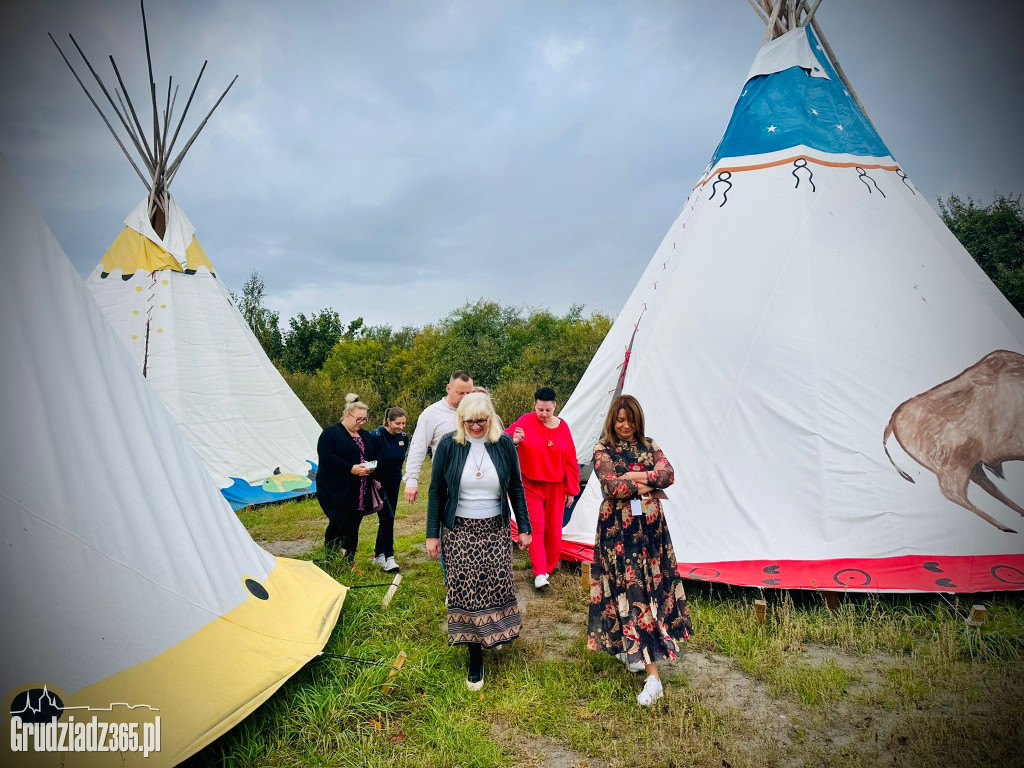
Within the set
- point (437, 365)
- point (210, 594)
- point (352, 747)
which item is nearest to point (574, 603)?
point (352, 747)

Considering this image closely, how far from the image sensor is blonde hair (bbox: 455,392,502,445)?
2.91 metres

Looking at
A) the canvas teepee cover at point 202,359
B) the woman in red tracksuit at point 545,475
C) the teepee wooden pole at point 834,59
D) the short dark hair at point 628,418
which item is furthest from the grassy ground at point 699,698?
the teepee wooden pole at point 834,59

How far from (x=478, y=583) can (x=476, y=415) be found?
0.87 metres

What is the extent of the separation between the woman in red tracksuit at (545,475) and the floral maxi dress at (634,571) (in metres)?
1.36

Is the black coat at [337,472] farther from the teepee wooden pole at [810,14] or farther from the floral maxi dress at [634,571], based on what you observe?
the teepee wooden pole at [810,14]

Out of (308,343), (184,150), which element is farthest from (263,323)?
(184,150)

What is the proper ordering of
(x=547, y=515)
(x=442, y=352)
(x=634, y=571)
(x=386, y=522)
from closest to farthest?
(x=634, y=571)
(x=547, y=515)
(x=386, y=522)
(x=442, y=352)

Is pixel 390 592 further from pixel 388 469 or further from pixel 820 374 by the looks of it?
pixel 820 374

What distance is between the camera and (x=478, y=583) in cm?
294

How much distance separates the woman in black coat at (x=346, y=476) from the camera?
4.51 metres

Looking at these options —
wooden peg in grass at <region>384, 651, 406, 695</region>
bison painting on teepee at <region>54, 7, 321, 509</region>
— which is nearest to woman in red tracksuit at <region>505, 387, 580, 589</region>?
wooden peg in grass at <region>384, 651, 406, 695</region>

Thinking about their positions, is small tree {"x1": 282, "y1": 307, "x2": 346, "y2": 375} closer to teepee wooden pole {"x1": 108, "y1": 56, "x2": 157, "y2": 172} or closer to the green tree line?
the green tree line

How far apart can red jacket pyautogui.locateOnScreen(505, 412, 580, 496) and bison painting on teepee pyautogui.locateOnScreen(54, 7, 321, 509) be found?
4.29 m

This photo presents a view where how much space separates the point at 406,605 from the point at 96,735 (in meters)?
2.15
